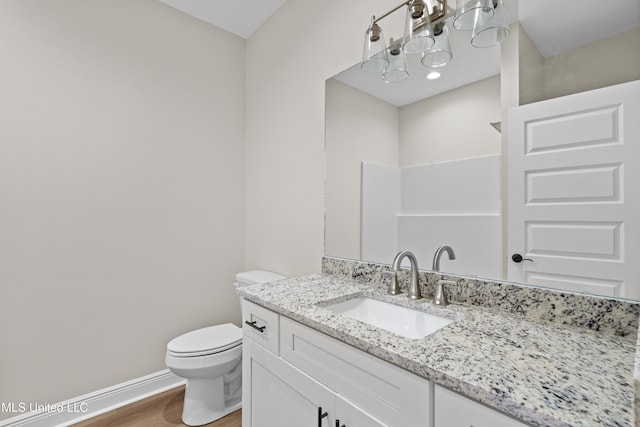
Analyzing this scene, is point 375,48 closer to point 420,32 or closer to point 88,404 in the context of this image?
point 420,32

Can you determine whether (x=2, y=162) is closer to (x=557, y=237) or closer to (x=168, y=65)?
(x=168, y=65)

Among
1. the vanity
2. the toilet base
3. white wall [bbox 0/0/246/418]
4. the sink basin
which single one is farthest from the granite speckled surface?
white wall [bbox 0/0/246/418]

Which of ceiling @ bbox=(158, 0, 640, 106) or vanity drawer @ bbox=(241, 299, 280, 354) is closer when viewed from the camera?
ceiling @ bbox=(158, 0, 640, 106)

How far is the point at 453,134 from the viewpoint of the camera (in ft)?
3.97

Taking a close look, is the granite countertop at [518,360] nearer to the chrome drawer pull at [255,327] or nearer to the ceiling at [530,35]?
the chrome drawer pull at [255,327]

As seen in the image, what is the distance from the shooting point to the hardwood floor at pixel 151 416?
171cm

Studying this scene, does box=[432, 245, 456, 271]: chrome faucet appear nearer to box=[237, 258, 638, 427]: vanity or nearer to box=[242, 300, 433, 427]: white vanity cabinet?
box=[237, 258, 638, 427]: vanity

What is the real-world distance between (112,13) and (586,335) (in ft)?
9.06

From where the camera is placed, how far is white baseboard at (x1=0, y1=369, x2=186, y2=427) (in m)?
1.58

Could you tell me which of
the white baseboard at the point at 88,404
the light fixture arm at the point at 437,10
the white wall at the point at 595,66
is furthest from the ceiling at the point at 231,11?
the white baseboard at the point at 88,404

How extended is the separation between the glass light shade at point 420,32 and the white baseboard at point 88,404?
242cm

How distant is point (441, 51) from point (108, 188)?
1.96m

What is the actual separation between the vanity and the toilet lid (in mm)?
453

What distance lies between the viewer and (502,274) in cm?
106
